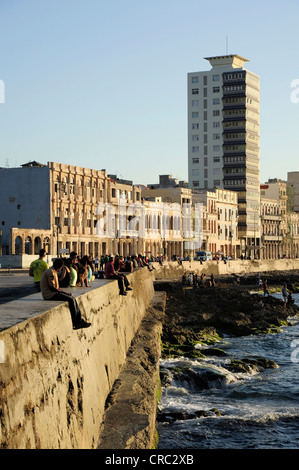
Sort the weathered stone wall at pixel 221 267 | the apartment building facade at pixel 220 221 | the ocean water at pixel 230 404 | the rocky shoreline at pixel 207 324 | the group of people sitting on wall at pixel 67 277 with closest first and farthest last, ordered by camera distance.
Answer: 1. the group of people sitting on wall at pixel 67 277
2. the ocean water at pixel 230 404
3. the rocky shoreline at pixel 207 324
4. the weathered stone wall at pixel 221 267
5. the apartment building facade at pixel 220 221

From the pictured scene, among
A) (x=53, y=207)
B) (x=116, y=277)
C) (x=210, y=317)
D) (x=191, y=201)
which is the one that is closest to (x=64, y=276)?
(x=116, y=277)

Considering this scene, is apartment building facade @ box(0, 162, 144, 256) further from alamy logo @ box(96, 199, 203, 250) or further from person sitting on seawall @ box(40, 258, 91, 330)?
person sitting on seawall @ box(40, 258, 91, 330)

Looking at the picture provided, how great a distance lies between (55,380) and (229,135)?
439ft

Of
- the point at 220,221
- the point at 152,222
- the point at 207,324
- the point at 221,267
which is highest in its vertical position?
the point at 220,221

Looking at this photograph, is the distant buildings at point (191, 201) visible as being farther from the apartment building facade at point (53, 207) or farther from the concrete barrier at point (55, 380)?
the concrete barrier at point (55, 380)

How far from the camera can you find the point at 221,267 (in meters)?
98.7

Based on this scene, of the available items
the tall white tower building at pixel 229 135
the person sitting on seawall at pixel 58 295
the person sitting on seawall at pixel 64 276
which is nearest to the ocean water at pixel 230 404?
the person sitting on seawall at pixel 64 276

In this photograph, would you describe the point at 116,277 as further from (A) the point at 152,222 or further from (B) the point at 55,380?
(A) the point at 152,222

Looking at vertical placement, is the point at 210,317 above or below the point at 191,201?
below

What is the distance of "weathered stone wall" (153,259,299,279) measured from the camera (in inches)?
3169

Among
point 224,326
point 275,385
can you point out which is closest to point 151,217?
point 224,326

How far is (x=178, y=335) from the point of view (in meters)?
33.0

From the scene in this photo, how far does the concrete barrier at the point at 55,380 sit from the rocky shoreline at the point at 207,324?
6.38 m

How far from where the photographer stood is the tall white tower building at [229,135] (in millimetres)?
138375
